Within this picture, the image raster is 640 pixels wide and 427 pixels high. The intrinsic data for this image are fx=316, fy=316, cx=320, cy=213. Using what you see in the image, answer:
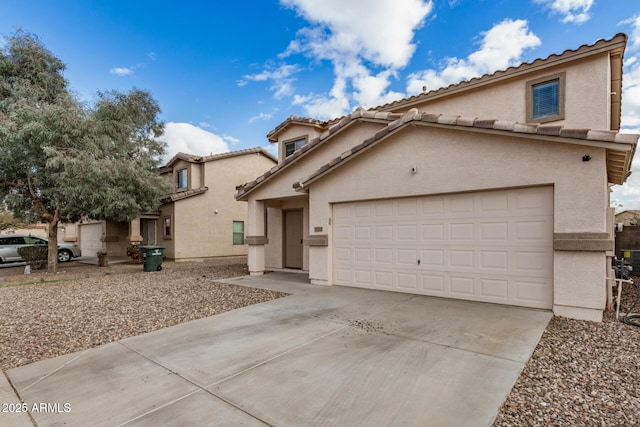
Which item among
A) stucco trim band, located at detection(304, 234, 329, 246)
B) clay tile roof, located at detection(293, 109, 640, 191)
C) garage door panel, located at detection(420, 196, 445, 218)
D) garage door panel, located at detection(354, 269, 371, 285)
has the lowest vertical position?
garage door panel, located at detection(354, 269, 371, 285)

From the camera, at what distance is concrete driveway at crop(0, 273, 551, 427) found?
2.92m

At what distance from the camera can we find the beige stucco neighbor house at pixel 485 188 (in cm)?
570

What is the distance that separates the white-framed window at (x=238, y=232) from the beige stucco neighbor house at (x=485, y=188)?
356 inches

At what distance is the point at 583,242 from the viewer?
5.58 m

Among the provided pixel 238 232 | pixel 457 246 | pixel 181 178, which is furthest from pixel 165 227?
pixel 457 246

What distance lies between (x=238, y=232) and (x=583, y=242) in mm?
16952

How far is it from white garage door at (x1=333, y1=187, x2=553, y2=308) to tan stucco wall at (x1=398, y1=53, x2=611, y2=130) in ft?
11.4

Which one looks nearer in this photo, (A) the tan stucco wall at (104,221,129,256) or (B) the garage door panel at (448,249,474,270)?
(B) the garage door panel at (448,249,474,270)

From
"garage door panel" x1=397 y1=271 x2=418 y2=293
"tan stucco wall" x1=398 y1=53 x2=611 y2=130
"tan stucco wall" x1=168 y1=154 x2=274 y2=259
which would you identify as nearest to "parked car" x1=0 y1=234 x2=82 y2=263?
"tan stucco wall" x1=168 y1=154 x2=274 y2=259

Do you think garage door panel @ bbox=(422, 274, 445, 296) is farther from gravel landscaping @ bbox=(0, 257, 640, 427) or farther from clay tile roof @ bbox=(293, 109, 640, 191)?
clay tile roof @ bbox=(293, 109, 640, 191)

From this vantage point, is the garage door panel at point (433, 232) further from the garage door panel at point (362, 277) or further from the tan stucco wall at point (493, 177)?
the garage door panel at point (362, 277)

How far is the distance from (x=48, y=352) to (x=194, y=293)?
3.93 metres

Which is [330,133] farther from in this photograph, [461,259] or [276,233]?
[461,259]

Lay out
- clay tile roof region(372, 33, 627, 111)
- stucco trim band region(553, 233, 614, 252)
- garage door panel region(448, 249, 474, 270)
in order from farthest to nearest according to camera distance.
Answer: clay tile roof region(372, 33, 627, 111) < garage door panel region(448, 249, 474, 270) < stucco trim band region(553, 233, 614, 252)
